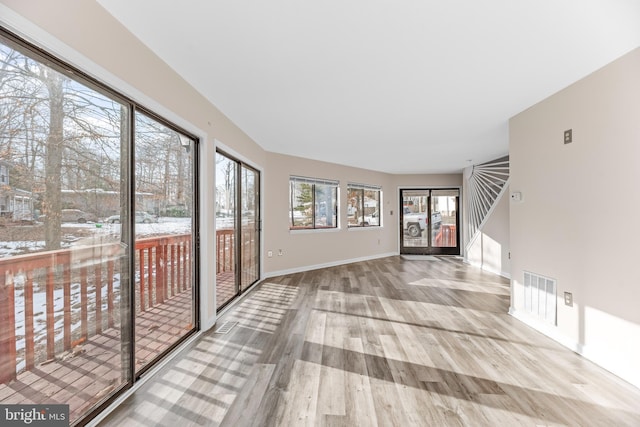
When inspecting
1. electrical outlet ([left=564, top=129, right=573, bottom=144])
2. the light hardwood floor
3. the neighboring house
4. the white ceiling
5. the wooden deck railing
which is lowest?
the light hardwood floor

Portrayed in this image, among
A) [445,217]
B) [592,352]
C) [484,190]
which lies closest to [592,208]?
[592,352]

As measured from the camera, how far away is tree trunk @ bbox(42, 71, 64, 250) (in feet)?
4.61

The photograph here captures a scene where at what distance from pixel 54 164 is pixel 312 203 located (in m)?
4.90

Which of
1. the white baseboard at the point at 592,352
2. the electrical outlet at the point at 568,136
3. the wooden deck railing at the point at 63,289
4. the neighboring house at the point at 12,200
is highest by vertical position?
the electrical outlet at the point at 568,136

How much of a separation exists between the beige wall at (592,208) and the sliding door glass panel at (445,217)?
197 inches

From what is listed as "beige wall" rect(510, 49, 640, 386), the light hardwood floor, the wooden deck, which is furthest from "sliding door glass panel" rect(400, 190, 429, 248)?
the wooden deck

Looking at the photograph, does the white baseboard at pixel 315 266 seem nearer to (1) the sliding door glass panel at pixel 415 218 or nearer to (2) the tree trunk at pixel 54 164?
(1) the sliding door glass panel at pixel 415 218

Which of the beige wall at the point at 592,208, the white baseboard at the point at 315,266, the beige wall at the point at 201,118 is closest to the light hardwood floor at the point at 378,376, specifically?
the beige wall at the point at 592,208

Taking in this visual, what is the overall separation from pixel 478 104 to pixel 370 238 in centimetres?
481

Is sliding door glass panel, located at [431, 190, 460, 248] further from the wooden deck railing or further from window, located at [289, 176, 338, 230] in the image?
the wooden deck railing

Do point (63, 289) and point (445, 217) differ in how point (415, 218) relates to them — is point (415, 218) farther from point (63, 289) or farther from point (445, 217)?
point (63, 289)

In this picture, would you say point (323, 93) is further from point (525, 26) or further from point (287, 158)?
point (287, 158)

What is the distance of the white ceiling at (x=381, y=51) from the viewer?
1.62 meters

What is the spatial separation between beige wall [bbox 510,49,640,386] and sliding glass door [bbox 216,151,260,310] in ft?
12.1
